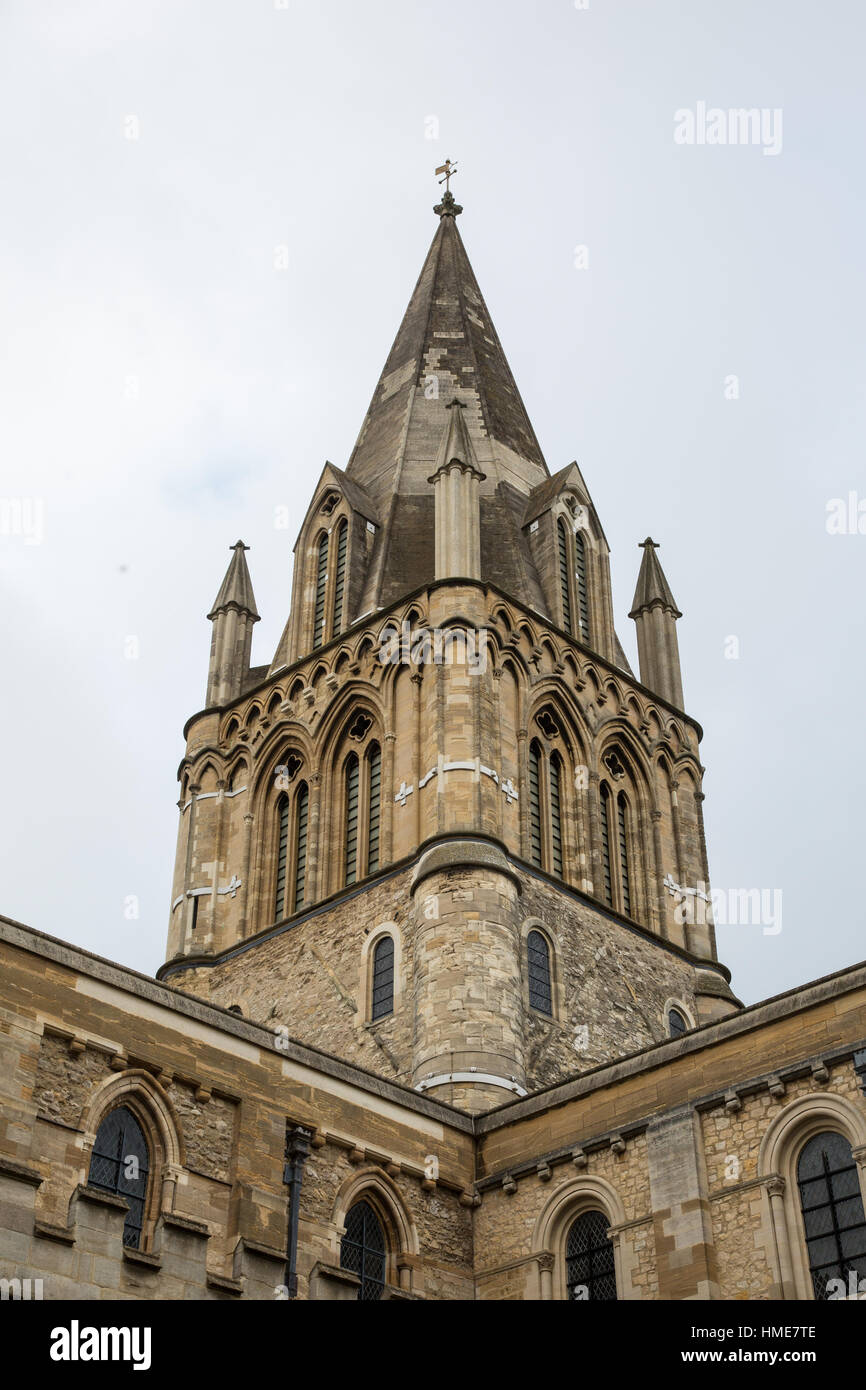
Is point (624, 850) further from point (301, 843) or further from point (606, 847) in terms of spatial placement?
point (301, 843)

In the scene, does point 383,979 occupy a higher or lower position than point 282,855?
lower

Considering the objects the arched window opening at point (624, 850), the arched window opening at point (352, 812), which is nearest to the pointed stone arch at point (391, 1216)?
the arched window opening at point (352, 812)

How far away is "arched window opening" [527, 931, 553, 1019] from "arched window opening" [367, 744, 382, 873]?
11.9ft

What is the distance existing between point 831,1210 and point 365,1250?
6379mm

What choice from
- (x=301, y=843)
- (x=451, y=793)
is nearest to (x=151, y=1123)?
(x=451, y=793)

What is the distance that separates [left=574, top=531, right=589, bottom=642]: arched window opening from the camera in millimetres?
40562

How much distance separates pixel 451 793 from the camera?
33062 mm

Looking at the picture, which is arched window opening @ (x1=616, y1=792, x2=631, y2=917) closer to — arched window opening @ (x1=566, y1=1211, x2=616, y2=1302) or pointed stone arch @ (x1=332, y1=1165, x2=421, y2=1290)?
arched window opening @ (x1=566, y1=1211, x2=616, y2=1302)

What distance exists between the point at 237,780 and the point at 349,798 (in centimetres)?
350

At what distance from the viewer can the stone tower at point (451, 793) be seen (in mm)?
31547

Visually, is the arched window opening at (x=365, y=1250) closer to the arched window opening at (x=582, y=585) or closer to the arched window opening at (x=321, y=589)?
the arched window opening at (x=321, y=589)

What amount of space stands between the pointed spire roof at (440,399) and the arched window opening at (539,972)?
44.0 ft
